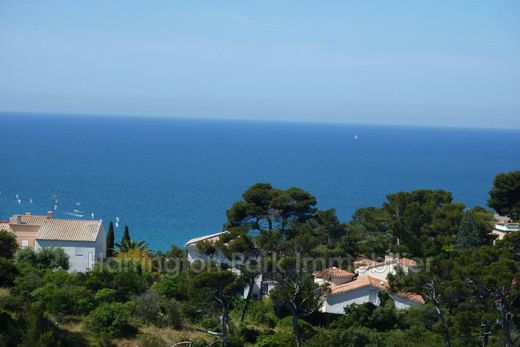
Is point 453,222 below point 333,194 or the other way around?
the other way around

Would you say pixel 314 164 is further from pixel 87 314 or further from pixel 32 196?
pixel 87 314

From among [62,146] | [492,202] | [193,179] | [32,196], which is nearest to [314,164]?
[193,179]

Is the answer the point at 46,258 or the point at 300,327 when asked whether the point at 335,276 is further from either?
the point at 46,258

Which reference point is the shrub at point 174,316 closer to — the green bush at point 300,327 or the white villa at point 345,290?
the white villa at point 345,290

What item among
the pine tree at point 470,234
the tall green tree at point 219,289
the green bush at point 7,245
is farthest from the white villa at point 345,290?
the green bush at point 7,245

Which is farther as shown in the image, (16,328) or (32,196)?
(32,196)

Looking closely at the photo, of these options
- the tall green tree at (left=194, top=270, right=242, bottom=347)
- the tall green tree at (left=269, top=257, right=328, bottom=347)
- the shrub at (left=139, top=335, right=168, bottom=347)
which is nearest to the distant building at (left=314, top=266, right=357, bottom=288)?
the tall green tree at (left=269, top=257, right=328, bottom=347)
